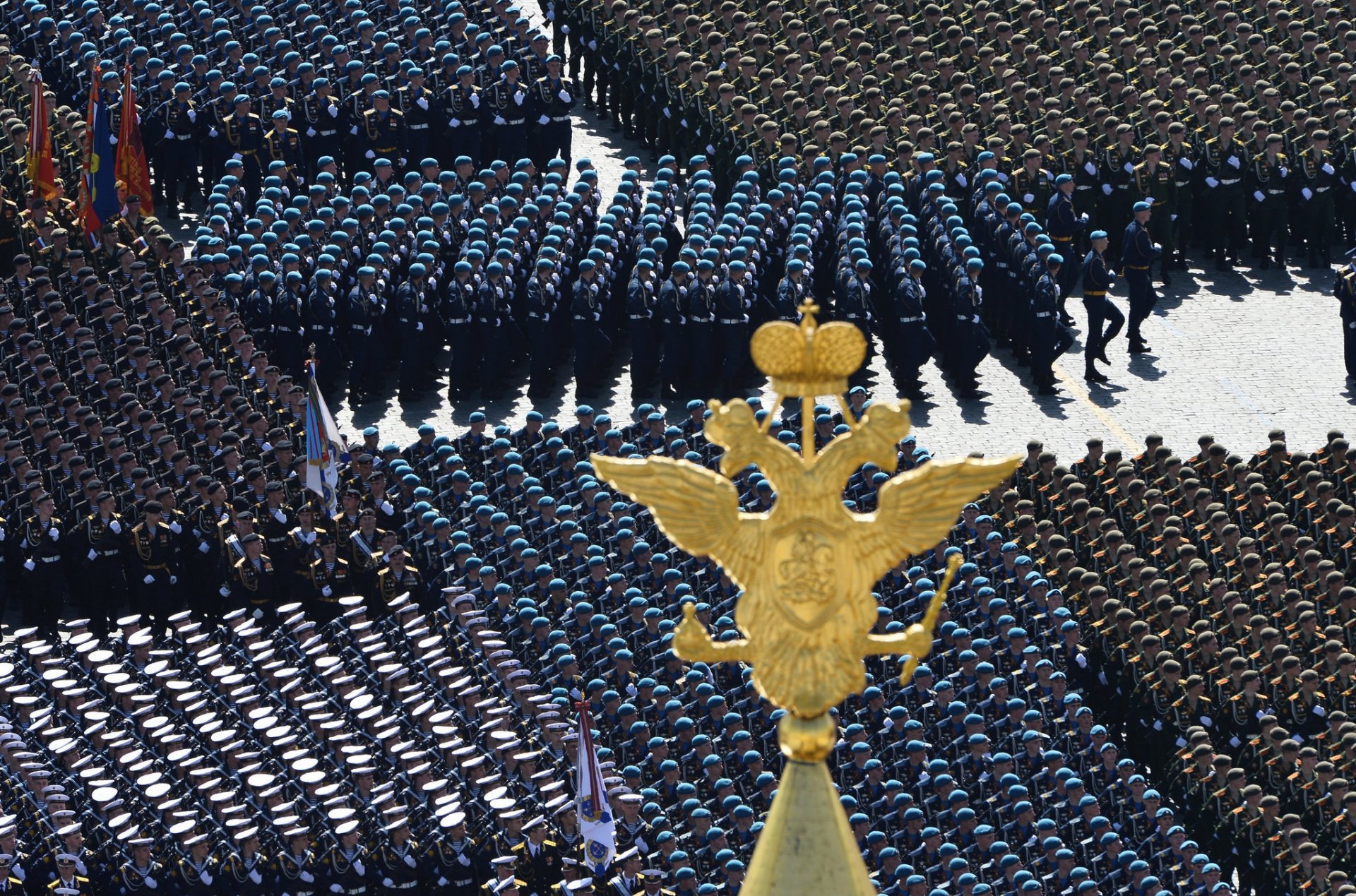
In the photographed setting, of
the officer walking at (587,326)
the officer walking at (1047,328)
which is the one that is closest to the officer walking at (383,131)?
the officer walking at (587,326)

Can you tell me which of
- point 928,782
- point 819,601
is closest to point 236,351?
point 928,782

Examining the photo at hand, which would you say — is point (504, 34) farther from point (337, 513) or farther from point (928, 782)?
point (928, 782)

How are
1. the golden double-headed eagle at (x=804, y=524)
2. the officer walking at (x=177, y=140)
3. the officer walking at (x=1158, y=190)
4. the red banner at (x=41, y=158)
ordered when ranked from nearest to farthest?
the golden double-headed eagle at (x=804, y=524) → the red banner at (x=41, y=158) → the officer walking at (x=1158, y=190) → the officer walking at (x=177, y=140)

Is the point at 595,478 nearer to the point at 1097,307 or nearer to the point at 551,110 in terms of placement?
the point at 1097,307

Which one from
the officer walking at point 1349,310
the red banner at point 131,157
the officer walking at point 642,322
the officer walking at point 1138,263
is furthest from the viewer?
the officer walking at point 1138,263

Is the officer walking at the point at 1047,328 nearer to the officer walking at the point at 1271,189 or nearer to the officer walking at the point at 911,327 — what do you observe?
the officer walking at the point at 911,327

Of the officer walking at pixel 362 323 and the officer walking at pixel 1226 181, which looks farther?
the officer walking at pixel 1226 181

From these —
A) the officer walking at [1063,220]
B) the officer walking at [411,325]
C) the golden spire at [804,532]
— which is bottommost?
the officer walking at [411,325]

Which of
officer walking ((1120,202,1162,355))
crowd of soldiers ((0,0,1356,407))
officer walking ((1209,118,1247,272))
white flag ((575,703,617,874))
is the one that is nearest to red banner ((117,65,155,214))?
crowd of soldiers ((0,0,1356,407))
